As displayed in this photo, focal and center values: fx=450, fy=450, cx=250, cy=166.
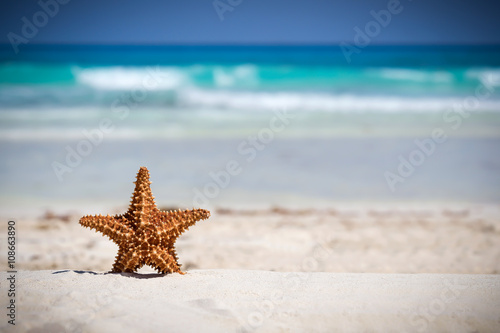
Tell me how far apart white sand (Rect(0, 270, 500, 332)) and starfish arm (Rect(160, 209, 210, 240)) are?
0.37 meters

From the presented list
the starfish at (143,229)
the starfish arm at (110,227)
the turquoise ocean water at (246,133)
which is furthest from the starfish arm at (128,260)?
the turquoise ocean water at (246,133)

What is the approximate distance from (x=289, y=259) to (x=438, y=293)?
2094 mm

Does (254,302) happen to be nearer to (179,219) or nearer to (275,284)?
(275,284)

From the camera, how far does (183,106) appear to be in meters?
16.5

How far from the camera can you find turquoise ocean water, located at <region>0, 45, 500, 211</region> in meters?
7.66

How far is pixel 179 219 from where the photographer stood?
343 cm

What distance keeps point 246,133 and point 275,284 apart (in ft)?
27.1

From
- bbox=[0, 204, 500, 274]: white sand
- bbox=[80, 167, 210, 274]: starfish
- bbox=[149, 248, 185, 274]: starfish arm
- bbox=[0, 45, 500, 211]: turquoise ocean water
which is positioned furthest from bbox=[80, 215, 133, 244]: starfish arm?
bbox=[0, 45, 500, 211]: turquoise ocean water

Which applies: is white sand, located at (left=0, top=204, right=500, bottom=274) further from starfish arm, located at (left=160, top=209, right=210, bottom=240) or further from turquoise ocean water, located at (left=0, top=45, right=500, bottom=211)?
starfish arm, located at (left=160, top=209, right=210, bottom=240)

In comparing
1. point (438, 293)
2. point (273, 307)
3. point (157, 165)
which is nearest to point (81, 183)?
point (157, 165)

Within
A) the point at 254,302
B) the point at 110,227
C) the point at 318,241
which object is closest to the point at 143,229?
the point at 110,227

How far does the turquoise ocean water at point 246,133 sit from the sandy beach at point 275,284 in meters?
1.53

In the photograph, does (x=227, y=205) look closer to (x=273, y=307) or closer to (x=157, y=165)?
(x=157, y=165)

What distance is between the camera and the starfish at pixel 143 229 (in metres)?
3.35
